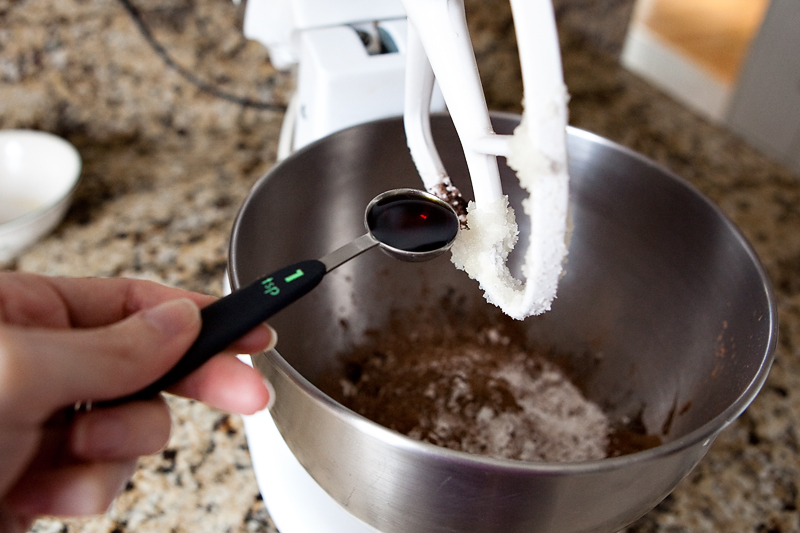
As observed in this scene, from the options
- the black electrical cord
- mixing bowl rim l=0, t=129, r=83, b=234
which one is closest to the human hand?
mixing bowl rim l=0, t=129, r=83, b=234

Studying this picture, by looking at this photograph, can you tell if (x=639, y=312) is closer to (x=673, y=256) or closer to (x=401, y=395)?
(x=673, y=256)

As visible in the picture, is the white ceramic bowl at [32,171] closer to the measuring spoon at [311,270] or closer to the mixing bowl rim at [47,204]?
the mixing bowl rim at [47,204]

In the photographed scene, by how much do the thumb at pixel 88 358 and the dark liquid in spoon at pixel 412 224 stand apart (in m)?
0.18

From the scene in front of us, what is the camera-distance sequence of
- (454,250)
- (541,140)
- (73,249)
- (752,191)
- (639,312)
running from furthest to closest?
(752,191), (73,249), (639,312), (454,250), (541,140)

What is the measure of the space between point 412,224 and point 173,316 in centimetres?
21

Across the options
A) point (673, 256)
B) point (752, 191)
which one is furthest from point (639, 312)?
point (752, 191)

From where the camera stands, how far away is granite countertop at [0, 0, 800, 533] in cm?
52

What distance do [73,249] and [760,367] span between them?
2.24ft

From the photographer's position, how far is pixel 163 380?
0.31 metres

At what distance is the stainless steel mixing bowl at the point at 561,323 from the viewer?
321mm

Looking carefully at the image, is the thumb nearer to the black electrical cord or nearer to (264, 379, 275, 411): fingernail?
(264, 379, 275, 411): fingernail

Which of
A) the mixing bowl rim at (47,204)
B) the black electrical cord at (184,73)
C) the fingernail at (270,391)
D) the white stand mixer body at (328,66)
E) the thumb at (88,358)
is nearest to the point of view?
the thumb at (88,358)

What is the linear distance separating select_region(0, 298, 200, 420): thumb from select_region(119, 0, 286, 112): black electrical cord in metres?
0.59

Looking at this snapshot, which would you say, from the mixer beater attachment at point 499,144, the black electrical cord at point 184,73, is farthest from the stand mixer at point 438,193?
the black electrical cord at point 184,73
